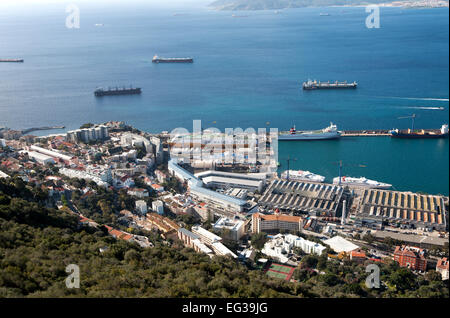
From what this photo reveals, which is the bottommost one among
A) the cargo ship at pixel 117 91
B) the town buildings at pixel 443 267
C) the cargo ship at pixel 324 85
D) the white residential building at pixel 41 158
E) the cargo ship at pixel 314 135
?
the town buildings at pixel 443 267

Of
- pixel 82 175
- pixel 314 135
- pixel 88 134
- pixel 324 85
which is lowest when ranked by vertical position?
pixel 82 175

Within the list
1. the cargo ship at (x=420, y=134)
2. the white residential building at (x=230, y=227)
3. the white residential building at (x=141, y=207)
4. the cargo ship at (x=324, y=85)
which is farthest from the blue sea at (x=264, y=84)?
the white residential building at (x=141, y=207)

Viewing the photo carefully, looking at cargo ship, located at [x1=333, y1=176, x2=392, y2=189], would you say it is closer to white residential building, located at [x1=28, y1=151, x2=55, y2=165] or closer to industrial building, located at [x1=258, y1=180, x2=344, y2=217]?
industrial building, located at [x1=258, y1=180, x2=344, y2=217]

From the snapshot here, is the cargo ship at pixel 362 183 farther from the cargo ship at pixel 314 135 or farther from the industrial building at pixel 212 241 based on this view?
the industrial building at pixel 212 241

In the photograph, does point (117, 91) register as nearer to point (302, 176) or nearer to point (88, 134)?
point (88, 134)

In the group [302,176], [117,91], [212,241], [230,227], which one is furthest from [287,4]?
[212,241]

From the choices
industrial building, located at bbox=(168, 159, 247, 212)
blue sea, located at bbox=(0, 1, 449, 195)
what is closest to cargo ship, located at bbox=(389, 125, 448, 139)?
blue sea, located at bbox=(0, 1, 449, 195)

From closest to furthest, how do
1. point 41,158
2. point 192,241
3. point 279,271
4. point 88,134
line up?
1. point 279,271
2. point 192,241
3. point 41,158
4. point 88,134

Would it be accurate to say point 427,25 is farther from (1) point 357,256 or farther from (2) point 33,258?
(2) point 33,258
